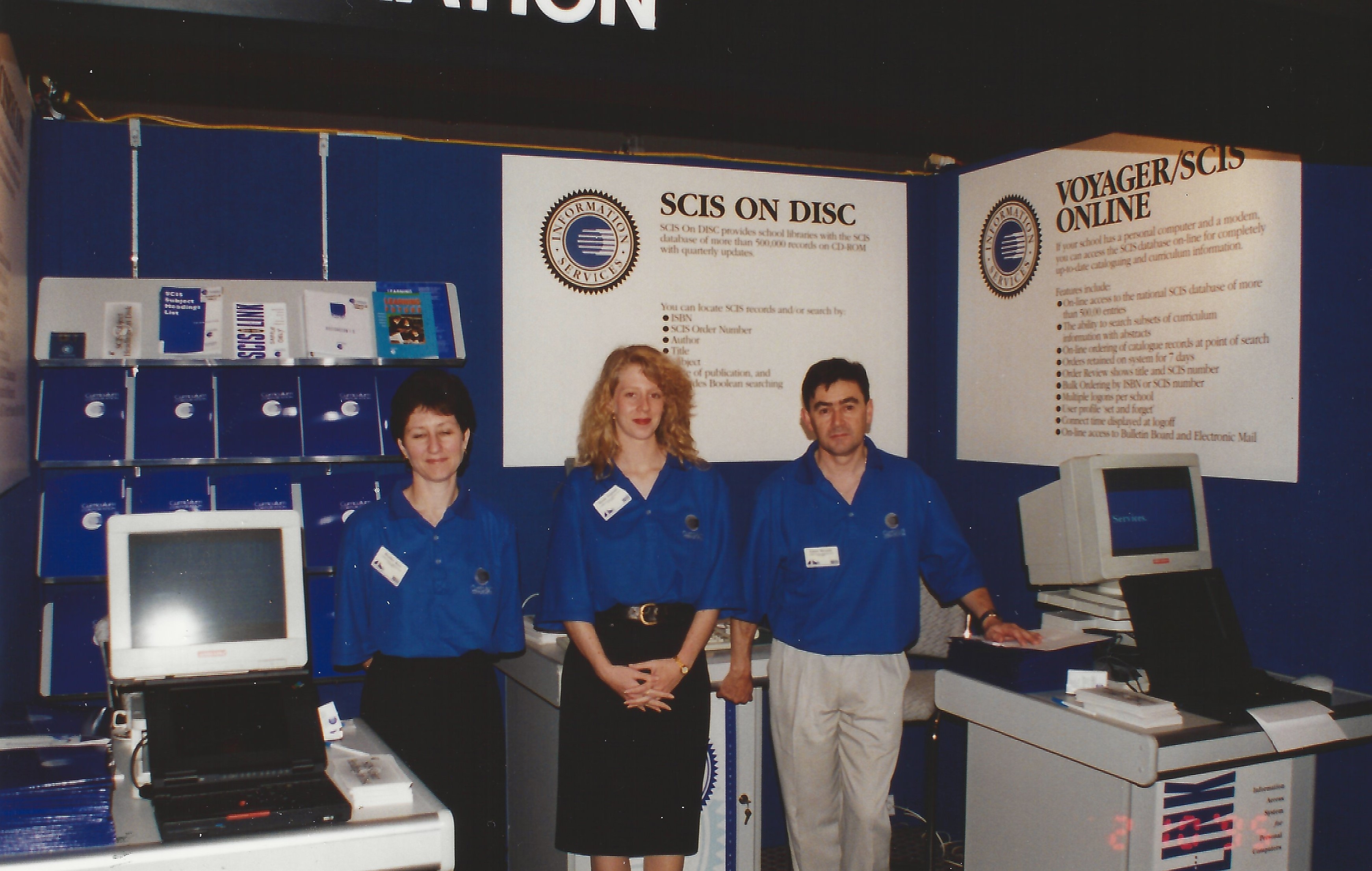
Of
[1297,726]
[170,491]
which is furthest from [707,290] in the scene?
[1297,726]

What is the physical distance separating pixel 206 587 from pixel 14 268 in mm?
1431

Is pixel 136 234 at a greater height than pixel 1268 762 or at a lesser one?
greater

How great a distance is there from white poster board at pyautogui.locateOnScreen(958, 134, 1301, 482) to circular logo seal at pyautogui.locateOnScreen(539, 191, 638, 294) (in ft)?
4.93

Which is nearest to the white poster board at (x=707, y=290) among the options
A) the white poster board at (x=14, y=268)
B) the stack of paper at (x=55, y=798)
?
the white poster board at (x=14, y=268)

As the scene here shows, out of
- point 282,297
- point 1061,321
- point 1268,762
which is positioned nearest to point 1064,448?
point 1061,321

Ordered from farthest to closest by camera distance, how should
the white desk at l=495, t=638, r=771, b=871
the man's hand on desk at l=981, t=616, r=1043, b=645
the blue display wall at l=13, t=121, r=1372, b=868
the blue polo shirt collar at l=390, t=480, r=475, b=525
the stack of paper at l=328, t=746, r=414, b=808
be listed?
1. the white desk at l=495, t=638, r=771, b=871
2. the man's hand on desk at l=981, t=616, r=1043, b=645
3. the blue display wall at l=13, t=121, r=1372, b=868
4. the blue polo shirt collar at l=390, t=480, r=475, b=525
5. the stack of paper at l=328, t=746, r=414, b=808

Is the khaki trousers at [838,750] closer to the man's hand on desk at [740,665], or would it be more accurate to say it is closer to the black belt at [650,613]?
the man's hand on desk at [740,665]

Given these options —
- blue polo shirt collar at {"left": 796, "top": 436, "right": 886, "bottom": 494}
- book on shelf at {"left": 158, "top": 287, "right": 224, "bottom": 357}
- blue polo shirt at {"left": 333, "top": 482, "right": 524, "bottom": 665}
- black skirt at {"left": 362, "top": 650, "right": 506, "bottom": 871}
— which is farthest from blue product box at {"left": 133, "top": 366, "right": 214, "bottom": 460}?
blue polo shirt collar at {"left": 796, "top": 436, "right": 886, "bottom": 494}

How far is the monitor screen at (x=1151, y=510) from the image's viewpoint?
2.96 metres

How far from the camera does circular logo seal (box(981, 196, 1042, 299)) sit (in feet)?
12.8

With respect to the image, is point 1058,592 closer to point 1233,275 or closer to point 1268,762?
point 1268,762

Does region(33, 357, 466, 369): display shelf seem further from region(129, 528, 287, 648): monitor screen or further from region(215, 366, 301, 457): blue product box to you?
region(129, 528, 287, 648): monitor screen

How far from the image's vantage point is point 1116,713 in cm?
254

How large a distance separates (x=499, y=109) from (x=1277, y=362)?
347cm
